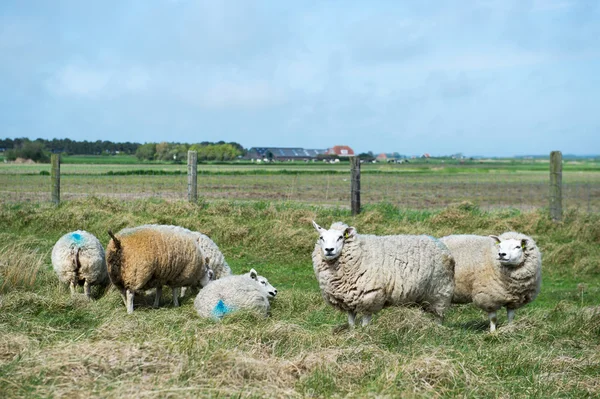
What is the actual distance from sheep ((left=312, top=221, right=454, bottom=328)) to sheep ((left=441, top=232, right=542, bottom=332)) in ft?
2.26

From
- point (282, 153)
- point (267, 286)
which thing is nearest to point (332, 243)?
point (267, 286)

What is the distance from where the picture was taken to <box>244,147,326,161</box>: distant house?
201 ft

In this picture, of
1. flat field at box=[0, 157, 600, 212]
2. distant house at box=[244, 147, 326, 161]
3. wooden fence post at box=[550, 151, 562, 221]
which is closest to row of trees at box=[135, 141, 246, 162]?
flat field at box=[0, 157, 600, 212]

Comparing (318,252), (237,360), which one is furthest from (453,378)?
(318,252)

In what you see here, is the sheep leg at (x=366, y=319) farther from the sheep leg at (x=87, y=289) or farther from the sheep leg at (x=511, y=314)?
the sheep leg at (x=87, y=289)

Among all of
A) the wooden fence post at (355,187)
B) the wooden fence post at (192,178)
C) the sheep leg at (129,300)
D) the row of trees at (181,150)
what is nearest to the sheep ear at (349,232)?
the sheep leg at (129,300)

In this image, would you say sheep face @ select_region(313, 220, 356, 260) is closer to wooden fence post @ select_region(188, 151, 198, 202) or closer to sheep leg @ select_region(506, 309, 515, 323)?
sheep leg @ select_region(506, 309, 515, 323)

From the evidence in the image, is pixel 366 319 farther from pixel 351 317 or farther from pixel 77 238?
pixel 77 238

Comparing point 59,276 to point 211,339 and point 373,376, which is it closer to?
point 211,339

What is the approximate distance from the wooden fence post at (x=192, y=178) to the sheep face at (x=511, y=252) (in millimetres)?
10100

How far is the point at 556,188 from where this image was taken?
15594 mm

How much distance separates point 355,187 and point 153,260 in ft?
26.2

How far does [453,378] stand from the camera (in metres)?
5.54

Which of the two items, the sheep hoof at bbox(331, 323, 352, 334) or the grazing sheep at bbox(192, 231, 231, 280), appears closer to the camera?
the sheep hoof at bbox(331, 323, 352, 334)
